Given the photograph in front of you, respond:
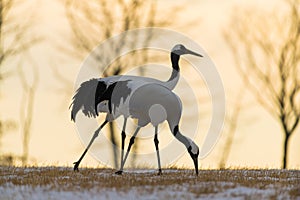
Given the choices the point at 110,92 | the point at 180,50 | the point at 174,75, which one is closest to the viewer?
the point at 110,92

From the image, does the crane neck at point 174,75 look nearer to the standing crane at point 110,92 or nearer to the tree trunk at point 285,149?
the standing crane at point 110,92

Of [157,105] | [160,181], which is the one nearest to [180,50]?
[157,105]

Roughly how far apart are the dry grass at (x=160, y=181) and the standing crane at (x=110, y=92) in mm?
1574

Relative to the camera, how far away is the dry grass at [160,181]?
15344 mm

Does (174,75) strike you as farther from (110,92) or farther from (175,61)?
(110,92)

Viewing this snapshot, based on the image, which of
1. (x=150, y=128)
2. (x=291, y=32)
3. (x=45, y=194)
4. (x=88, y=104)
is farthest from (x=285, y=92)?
(x=45, y=194)

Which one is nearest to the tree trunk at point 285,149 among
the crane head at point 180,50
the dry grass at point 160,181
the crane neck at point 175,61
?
the dry grass at point 160,181

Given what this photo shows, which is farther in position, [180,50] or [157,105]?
[180,50]

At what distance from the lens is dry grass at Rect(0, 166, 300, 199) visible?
1534 cm

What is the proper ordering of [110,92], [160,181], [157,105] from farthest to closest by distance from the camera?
[110,92], [157,105], [160,181]

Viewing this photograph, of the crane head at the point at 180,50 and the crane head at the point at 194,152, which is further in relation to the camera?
the crane head at the point at 180,50

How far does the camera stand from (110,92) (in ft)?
63.2

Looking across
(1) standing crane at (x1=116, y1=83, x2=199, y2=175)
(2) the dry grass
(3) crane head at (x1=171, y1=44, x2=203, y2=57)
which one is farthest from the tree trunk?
(1) standing crane at (x1=116, y1=83, x2=199, y2=175)

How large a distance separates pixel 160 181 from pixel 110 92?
11.8 feet
